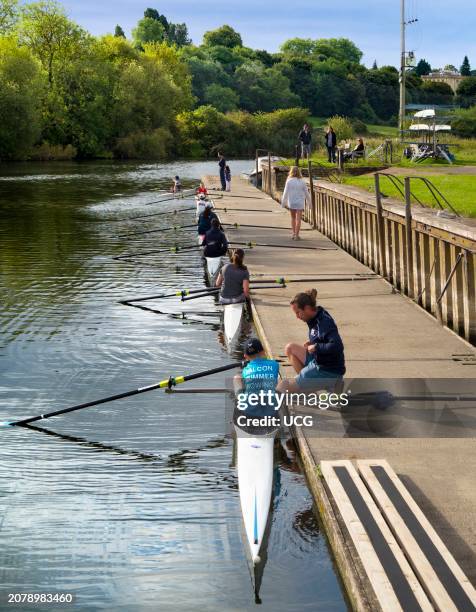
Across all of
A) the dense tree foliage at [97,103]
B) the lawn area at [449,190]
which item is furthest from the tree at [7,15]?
the lawn area at [449,190]

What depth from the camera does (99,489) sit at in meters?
12.0

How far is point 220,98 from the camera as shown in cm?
15762

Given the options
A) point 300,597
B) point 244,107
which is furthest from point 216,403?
point 244,107

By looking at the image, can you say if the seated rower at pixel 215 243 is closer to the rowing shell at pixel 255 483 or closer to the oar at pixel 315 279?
the oar at pixel 315 279

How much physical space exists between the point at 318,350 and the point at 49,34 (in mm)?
103167

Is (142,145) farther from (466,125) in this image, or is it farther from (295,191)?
(295,191)

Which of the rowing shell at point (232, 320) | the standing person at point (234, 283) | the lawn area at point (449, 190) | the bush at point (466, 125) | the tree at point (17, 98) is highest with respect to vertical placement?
the tree at point (17, 98)

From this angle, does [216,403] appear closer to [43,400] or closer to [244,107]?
[43,400]

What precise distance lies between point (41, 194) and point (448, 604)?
176 ft

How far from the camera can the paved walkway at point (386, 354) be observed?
391 inches

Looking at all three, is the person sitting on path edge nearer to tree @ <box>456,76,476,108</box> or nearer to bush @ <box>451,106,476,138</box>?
bush @ <box>451,106,476,138</box>

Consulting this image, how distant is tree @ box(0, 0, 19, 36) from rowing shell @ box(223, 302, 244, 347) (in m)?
98.3

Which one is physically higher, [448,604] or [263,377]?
[263,377]

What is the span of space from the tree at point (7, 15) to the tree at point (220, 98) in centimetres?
4935
